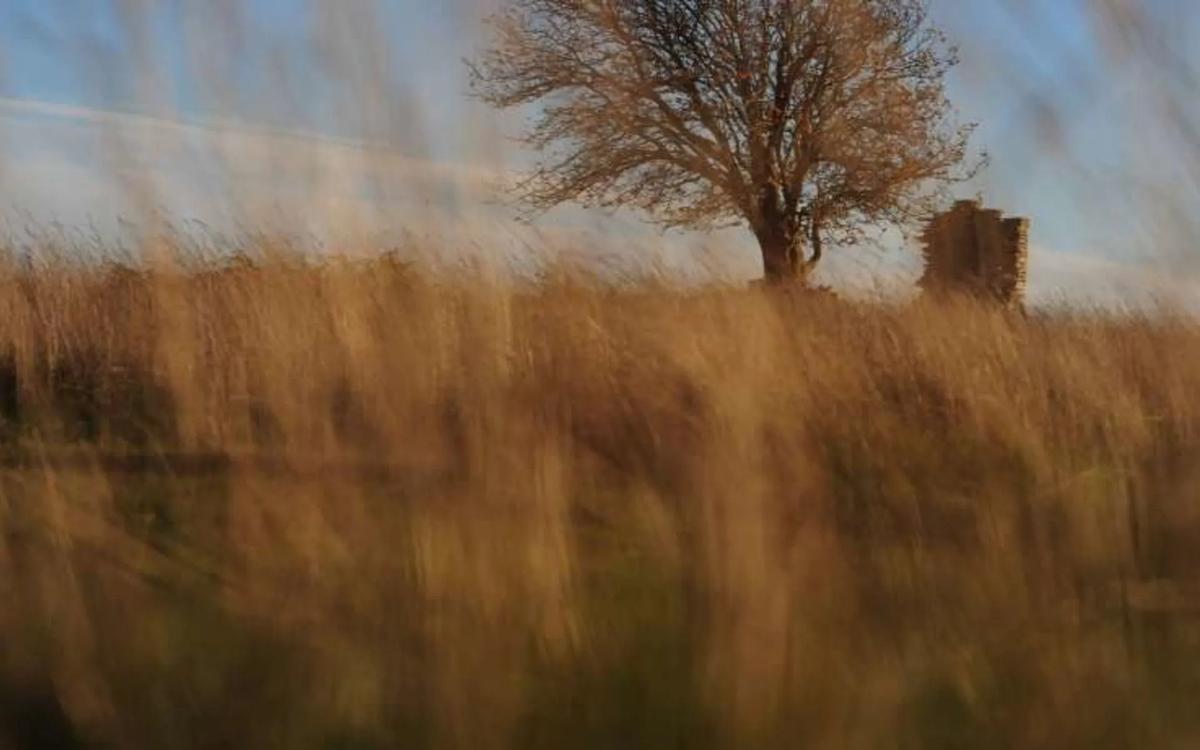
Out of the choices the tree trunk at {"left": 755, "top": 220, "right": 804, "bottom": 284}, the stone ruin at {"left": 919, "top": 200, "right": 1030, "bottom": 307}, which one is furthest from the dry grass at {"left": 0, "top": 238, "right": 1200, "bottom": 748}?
the stone ruin at {"left": 919, "top": 200, "right": 1030, "bottom": 307}

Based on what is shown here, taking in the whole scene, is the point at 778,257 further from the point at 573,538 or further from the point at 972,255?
the point at 573,538

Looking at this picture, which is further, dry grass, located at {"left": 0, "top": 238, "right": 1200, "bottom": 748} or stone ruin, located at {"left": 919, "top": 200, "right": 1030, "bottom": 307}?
stone ruin, located at {"left": 919, "top": 200, "right": 1030, "bottom": 307}

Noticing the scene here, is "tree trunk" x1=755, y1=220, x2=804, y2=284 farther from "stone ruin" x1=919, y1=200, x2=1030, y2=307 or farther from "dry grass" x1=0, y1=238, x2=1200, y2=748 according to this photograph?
"stone ruin" x1=919, y1=200, x2=1030, y2=307

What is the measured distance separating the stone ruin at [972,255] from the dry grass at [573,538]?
20.6 inches

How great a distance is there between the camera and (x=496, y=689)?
2750 mm

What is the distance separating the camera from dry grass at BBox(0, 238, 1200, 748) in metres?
2.76

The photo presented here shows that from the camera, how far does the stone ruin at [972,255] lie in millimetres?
4281

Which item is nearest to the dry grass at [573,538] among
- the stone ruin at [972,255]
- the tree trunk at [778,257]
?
the tree trunk at [778,257]

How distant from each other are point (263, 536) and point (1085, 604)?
2.07 m

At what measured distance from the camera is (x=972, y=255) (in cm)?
490

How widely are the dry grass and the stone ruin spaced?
524mm

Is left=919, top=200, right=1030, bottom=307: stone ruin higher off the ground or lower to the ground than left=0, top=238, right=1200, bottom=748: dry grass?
higher

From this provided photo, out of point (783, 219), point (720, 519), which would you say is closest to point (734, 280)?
point (720, 519)

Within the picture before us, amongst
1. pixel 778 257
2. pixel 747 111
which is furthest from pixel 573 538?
pixel 747 111
